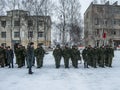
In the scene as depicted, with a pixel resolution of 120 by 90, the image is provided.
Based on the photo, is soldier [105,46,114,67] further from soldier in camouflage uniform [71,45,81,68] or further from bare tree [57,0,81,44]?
bare tree [57,0,81,44]

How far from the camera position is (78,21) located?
183ft

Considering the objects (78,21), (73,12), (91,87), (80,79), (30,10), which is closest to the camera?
(91,87)

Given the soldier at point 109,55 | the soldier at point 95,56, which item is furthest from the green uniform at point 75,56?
the soldier at point 109,55

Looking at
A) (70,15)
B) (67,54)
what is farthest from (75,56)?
(70,15)

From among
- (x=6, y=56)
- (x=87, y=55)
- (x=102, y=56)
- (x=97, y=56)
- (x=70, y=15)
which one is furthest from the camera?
(x=70, y=15)

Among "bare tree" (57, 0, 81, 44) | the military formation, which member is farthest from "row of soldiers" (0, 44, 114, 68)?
"bare tree" (57, 0, 81, 44)

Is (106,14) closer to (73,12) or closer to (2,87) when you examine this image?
(73,12)

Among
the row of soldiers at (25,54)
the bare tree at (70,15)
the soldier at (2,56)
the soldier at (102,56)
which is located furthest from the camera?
the bare tree at (70,15)

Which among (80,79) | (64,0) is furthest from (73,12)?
(80,79)

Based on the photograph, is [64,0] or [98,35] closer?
[64,0]

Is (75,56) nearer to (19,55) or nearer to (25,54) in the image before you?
(25,54)

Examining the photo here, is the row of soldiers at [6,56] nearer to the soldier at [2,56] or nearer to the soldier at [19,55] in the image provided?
the soldier at [2,56]

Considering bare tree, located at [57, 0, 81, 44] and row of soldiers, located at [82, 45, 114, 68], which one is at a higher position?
bare tree, located at [57, 0, 81, 44]

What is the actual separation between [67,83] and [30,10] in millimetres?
36647
